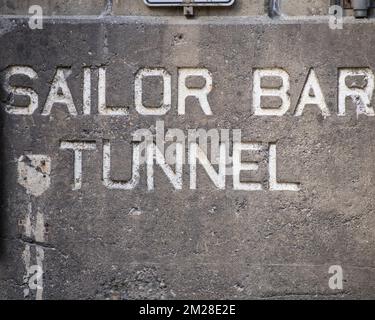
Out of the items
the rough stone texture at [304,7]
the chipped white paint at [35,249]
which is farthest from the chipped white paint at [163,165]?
the rough stone texture at [304,7]

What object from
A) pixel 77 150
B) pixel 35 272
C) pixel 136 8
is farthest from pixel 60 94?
pixel 35 272

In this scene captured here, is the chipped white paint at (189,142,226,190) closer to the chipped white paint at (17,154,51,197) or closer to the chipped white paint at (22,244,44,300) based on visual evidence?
the chipped white paint at (17,154,51,197)

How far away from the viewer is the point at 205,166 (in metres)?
3.58

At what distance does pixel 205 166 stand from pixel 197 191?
0.39 feet

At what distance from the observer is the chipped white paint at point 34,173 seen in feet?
12.0

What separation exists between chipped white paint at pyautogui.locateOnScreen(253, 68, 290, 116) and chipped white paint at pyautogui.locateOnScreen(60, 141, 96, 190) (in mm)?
787

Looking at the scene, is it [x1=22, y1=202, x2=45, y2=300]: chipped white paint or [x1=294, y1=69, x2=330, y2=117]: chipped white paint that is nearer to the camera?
[x1=294, y1=69, x2=330, y2=117]: chipped white paint

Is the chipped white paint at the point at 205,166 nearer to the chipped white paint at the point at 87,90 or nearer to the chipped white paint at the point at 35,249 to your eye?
the chipped white paint at the point at 87,90

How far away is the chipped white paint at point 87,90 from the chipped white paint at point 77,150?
15 cm

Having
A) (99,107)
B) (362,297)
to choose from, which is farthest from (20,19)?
(362,297)

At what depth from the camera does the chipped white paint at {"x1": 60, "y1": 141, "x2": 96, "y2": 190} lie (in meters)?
3.62

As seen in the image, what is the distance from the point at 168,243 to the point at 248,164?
51 centimetres

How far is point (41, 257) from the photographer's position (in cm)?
364

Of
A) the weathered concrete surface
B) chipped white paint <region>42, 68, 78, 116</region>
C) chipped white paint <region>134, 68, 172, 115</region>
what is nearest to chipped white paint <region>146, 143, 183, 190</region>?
the weathered concrete surface
